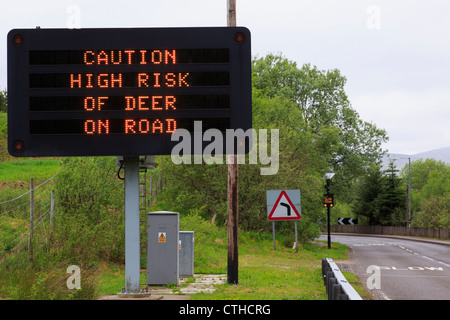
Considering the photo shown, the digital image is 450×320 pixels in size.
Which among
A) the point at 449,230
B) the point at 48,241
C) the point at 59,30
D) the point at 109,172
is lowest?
the point at 449,230

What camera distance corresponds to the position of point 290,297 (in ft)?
44.1

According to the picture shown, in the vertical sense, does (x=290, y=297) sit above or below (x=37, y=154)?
below

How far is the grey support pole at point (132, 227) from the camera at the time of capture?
12922 millimetres

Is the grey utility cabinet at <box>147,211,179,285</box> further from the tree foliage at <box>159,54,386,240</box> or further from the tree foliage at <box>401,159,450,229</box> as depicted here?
the tree foliage at <box>401,159,450,229</box>

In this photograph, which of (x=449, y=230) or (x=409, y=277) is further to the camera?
(x=449, y=230)

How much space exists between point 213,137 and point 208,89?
0.99m

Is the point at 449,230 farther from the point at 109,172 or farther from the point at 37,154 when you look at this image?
the point at 37,154

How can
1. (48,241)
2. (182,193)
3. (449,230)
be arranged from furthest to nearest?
(449,230), (182,193), (48,241)

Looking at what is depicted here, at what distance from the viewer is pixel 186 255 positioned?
18.3 m

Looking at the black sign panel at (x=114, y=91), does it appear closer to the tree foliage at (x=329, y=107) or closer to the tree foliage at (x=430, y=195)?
the tree foliage at (x=329, y=107)

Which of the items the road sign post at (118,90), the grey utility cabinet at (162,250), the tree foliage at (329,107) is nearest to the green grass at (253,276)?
the grey utility cabinet at (162,250)

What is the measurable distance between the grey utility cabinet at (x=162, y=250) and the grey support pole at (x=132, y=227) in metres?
2.61

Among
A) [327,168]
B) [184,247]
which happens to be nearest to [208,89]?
[184,247]

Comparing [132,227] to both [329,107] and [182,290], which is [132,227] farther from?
[329,107]
